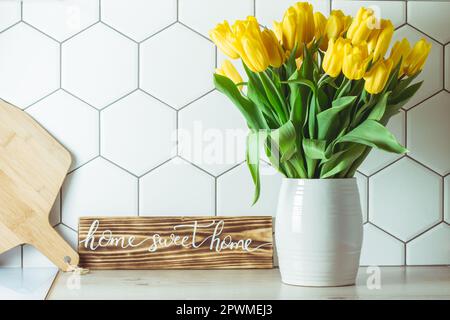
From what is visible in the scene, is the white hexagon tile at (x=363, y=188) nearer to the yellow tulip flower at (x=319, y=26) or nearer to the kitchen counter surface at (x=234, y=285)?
the kitchen counter surface at (x=234, y=285)

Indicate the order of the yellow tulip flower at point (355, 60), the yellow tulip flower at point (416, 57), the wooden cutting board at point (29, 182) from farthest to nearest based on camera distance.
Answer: the wooden cutting board at point (29, 182) < the yellow tulip flower at point (416, 57) < the yellow tulip flower at point (355, 60)

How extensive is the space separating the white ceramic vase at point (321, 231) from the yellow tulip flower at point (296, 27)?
0.69 ft

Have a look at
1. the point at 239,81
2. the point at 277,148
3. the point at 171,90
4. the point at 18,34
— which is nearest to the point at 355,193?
the point at 277,148

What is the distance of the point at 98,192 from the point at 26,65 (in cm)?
26

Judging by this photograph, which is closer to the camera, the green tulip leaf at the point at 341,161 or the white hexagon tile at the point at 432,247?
the green tulip leaf at the point at 341,161

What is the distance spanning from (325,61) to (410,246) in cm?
45

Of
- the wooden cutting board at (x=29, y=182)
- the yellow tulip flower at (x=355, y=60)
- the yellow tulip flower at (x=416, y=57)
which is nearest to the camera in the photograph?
→ the yellow tulip flower at (x=355, y=60)

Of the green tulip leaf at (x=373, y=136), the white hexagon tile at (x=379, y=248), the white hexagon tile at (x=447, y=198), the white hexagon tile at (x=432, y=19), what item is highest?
the white hexagon tile at (x=432, y=19)

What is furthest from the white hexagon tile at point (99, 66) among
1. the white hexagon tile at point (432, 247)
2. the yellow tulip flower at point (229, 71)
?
the white hexagon tile at point (432, 247)

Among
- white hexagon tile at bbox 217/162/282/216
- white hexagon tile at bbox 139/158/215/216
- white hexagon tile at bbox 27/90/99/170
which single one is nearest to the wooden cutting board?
white hexagon tile at bbox 27/90/99/170

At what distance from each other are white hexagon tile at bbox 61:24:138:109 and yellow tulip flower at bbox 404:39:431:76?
0.48 meters

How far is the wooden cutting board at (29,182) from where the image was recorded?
112 centimetres

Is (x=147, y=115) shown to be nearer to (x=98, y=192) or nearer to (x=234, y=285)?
(x=98, y=192)

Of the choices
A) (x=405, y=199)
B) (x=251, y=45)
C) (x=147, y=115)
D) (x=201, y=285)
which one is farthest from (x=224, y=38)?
(x=405, y=199)
